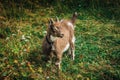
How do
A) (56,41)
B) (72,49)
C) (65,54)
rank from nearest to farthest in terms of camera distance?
(56,41) < (72,49) < (65,54)

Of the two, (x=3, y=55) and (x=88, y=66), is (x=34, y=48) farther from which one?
(x=88, y=66)

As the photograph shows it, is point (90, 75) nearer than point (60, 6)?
Yes

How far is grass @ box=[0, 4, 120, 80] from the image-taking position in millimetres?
8383

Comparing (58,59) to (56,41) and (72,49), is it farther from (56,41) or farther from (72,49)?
(72,49)

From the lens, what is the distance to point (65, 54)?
9703 millimetres

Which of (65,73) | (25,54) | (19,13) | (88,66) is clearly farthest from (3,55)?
(19,13)

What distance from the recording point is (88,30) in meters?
11.6

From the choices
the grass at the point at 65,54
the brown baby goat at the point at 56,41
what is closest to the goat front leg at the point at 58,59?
the brown baby goat at the point at 56,41

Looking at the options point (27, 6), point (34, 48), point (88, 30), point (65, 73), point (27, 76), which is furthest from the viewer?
point (27, 6)

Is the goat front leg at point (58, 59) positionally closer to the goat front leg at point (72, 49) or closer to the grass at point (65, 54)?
the grass at point (65, 54)

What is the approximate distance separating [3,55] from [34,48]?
3.46 feet

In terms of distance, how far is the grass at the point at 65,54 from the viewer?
27.5ft

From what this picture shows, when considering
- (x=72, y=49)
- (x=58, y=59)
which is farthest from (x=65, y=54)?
(x=58, y=59)

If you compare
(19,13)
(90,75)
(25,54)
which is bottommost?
(90,75)
